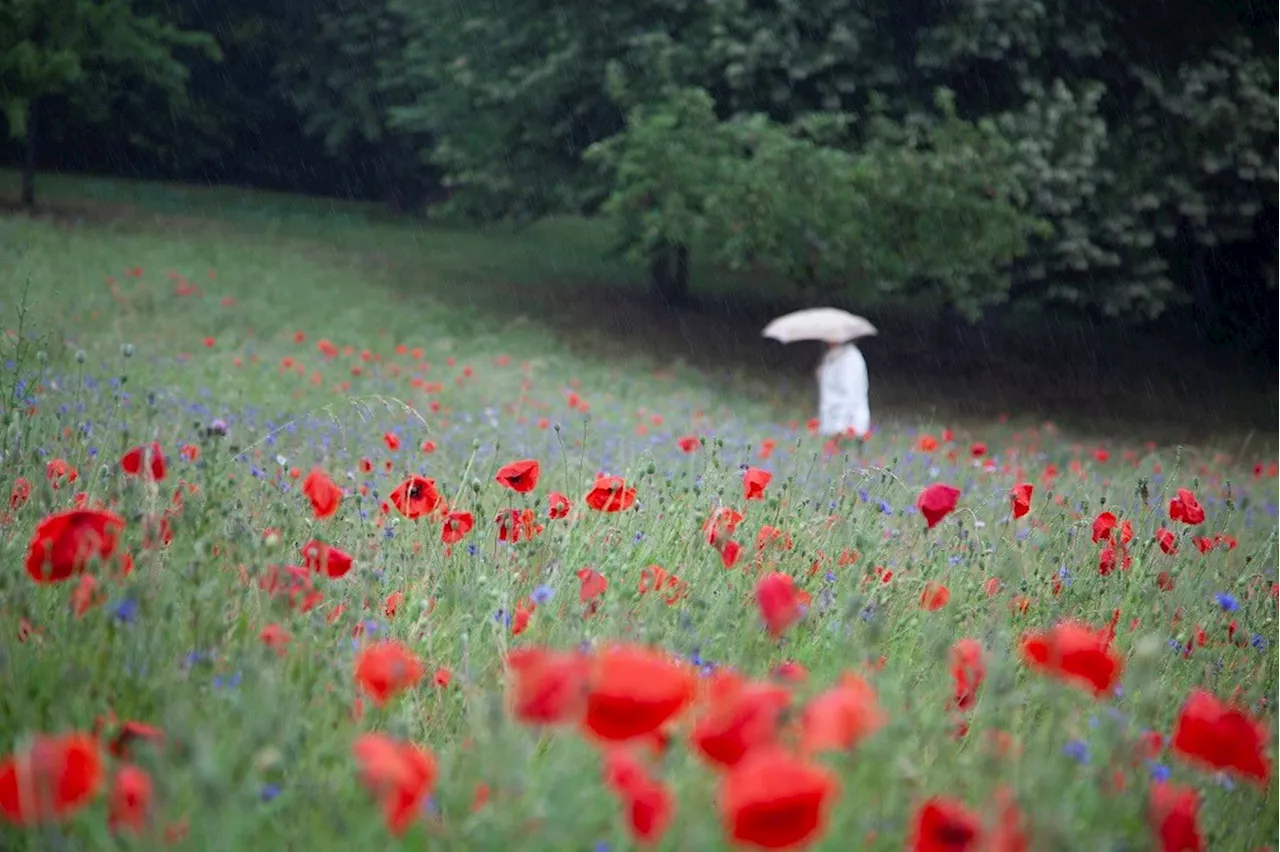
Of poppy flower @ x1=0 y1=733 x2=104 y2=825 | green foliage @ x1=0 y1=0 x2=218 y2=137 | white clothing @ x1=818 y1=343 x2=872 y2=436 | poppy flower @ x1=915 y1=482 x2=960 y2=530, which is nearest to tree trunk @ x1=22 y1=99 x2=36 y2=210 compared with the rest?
green foliage @ x1=0 y1=0 x2=218 y2=137

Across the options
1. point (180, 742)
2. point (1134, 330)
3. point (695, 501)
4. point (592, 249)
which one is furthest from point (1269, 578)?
point (592, 249)

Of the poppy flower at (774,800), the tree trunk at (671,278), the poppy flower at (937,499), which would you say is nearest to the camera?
the poppy flower at (774,800)

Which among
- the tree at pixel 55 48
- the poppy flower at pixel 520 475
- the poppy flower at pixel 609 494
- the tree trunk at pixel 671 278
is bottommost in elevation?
the poppy flower at pixel 609 494

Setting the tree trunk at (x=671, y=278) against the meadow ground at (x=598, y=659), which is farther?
the tree trunk at (x=671, y=278)

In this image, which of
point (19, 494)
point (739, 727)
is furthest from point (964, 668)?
point (19, 494)

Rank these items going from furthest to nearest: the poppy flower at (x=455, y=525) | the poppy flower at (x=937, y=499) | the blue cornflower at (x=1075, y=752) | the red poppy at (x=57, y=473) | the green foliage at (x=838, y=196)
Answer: the green foliage at (x=838, y=196)
the red poppy at (x=57, y=473)
the poppy flower at (x=455, y=525)
the poppy flower at (x=937, y=499)
the blue cornflower at (x=1075, y=752)

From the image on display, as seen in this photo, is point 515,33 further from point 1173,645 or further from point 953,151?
point 1173,645

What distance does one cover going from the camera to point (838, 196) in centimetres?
1284

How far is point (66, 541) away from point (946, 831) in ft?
4.41

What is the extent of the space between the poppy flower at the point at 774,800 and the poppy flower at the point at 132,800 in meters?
0.63

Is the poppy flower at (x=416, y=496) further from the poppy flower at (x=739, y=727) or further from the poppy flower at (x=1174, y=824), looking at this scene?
the poppy flower at (x=1174, y=824)

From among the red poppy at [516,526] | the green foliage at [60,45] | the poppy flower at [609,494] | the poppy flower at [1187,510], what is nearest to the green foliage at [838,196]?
the green foliage at [60,45]

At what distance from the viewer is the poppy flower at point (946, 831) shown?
1.17 meters

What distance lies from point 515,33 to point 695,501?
14.0 m
